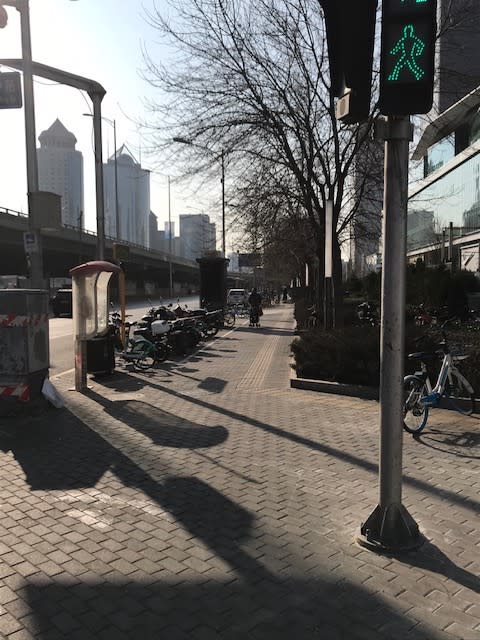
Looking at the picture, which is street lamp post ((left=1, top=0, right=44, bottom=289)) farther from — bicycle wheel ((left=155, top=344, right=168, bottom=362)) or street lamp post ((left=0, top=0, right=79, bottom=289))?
bicycle wheel ((left=155, top=344, right=168, bottom=362))

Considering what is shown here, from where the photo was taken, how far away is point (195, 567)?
142 inches

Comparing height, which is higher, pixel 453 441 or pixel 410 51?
pixel 410 51

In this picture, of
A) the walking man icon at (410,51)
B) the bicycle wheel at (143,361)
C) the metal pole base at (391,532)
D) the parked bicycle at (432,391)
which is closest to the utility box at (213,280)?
the bicycle wheel at (143,361)

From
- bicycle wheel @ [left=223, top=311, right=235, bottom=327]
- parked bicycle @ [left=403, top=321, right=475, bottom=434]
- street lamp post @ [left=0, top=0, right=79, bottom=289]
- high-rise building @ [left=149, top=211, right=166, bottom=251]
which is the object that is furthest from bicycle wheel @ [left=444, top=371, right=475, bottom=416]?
high-rise building @ [left=149, top=211, right=166, bottom=251]

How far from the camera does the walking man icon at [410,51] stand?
333 cm

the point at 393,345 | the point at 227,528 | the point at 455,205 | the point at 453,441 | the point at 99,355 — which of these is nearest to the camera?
the point at 393,345

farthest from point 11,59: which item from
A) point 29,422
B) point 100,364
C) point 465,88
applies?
point 465,88

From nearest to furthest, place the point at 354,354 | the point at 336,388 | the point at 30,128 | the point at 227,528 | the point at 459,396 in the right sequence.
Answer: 1. the point at 227,528
2. the point at 459,396
3. the point at 336,388
4. the point at 354,354
5. the point at 30,128

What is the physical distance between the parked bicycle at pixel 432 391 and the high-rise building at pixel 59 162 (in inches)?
755

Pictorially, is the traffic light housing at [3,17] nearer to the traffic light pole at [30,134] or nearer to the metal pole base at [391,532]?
the traffic light pole at [30,134]

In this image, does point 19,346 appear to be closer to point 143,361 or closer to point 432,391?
point 143,361

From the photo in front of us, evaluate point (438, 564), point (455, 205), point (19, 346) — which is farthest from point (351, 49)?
point (455, 205)

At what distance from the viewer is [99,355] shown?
35.1ft

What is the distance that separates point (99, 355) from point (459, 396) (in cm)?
628
